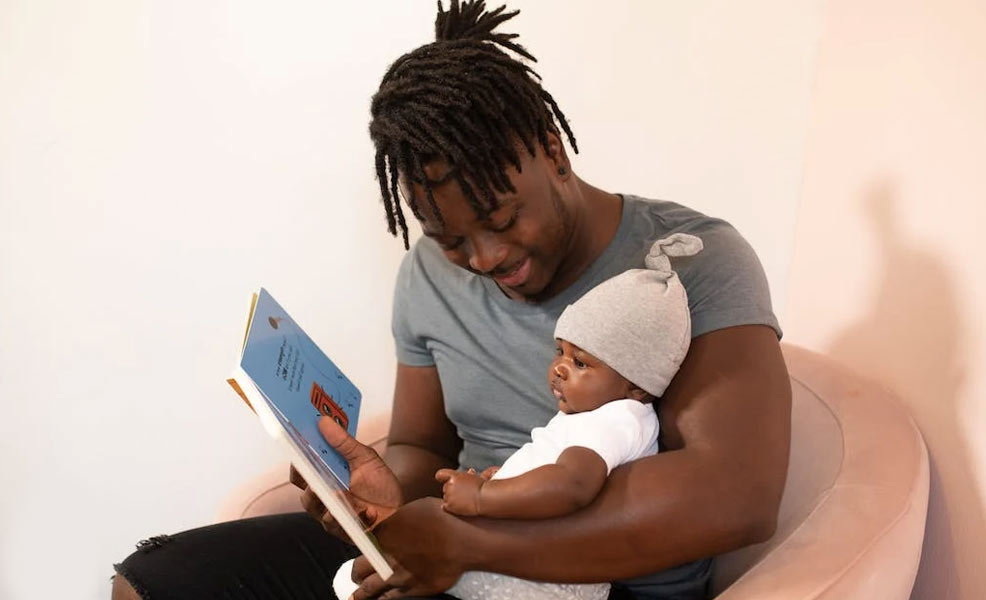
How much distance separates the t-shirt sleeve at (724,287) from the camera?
133 cm

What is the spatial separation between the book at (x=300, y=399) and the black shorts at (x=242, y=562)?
0.23 m

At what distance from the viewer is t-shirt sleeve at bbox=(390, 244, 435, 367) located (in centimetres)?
167

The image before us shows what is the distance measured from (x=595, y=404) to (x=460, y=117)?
0.41m

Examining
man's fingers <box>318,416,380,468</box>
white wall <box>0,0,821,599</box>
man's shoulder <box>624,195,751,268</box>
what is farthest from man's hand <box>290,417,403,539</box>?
white wall <box>0,0,821,599</box>

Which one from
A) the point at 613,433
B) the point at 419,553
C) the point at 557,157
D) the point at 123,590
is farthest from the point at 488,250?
the point at 123,590

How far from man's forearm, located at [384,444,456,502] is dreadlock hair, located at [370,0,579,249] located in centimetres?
48

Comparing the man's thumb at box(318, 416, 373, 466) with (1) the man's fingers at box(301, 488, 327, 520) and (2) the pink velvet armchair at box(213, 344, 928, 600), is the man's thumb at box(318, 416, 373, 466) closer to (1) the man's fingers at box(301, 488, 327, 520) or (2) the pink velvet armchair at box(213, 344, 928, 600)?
(1) the man's fingers at box(301, 488, 327, 520)

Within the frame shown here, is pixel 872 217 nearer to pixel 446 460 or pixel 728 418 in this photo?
pixel 728 418

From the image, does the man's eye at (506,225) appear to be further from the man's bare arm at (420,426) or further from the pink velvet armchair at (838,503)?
the pink velvet armchair at (838,503)

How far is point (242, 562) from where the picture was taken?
1.51m

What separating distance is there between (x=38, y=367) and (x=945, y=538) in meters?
1.72

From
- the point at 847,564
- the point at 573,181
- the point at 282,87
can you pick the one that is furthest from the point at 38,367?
the point at 847,564

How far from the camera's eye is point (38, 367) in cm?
207

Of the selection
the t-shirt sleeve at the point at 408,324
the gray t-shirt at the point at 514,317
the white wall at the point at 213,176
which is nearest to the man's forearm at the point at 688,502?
the gray t-shirt at the point at 514,317
